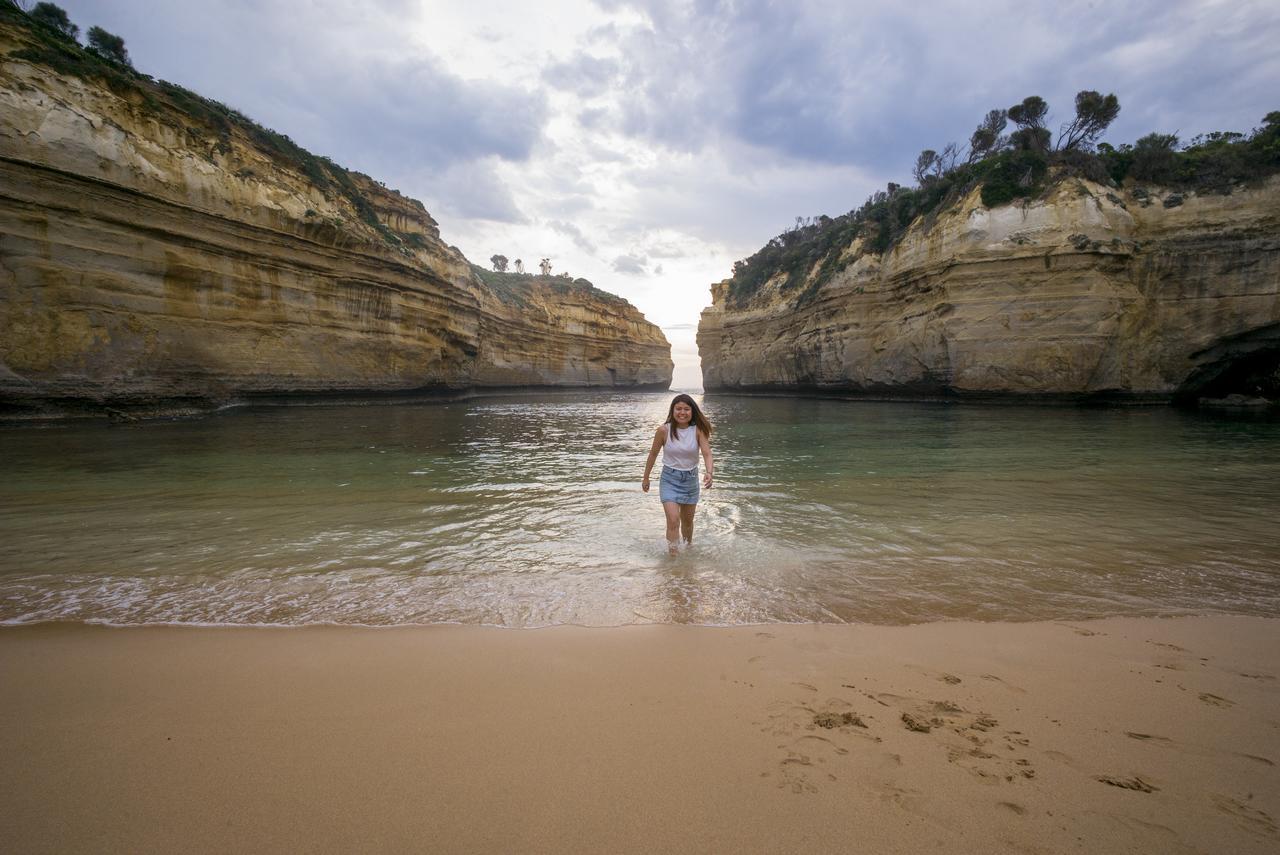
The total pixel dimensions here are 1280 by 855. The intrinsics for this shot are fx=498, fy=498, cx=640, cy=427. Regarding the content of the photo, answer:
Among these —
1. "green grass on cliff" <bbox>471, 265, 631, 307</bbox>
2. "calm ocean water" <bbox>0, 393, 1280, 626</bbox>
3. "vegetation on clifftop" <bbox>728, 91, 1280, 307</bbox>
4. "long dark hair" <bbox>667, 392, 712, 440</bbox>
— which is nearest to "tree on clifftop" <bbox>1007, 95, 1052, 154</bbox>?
"vegetation on clifftop" <bbox>728, 91, 1280, 307</bbox>

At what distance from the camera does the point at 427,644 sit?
8.75ft

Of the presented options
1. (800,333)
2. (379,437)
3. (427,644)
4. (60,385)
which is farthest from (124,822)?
(800,333)

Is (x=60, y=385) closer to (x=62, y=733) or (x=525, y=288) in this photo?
(x=62, y=733)

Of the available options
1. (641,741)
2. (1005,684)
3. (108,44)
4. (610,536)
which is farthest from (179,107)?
(1005,684)

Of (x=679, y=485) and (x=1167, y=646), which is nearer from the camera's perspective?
(x=1167, y=646)

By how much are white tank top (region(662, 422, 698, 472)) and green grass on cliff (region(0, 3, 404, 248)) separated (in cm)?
1969

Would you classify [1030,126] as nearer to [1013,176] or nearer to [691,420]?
[1013,176]

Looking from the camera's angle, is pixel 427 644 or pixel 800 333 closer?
pixel 427 644

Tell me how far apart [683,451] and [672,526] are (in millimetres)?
670

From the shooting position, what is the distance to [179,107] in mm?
16250

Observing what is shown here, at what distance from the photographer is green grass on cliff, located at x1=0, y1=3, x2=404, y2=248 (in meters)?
12.8

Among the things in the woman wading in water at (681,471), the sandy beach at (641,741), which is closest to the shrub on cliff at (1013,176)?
the woman wading in water at (681,471)

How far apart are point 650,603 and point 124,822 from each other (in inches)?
95.4

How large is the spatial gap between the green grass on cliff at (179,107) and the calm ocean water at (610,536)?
11323 millimetres
